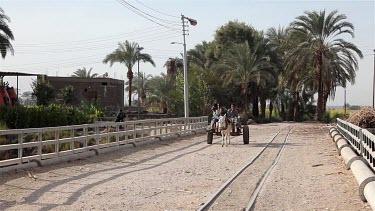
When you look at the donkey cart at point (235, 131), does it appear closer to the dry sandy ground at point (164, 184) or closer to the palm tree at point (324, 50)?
the dry sandy ground at point (164, 184)

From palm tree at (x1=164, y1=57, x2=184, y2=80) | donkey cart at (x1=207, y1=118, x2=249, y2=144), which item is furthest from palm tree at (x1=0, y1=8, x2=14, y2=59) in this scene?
palm tree at (x1=164, y1=57, x2=184, y2=80)

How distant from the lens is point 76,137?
1702 cm

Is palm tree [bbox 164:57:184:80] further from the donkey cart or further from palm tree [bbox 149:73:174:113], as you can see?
the donkey cart

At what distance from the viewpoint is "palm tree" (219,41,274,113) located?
188ft

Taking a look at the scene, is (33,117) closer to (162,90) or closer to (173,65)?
(162,90)

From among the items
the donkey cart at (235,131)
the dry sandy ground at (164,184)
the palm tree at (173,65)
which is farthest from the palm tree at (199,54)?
the dry sandy ground at (164,184)

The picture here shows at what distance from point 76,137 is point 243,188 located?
766 cm

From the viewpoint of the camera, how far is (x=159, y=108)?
77.9 m

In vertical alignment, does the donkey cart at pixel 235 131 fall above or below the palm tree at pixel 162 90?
below

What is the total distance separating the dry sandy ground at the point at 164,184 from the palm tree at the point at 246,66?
3993cm

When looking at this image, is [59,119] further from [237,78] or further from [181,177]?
[237,78]

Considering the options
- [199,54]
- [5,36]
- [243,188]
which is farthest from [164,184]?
[199,54]

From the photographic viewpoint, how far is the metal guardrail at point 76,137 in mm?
14105

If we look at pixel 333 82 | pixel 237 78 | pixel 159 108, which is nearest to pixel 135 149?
pixel 333 82
